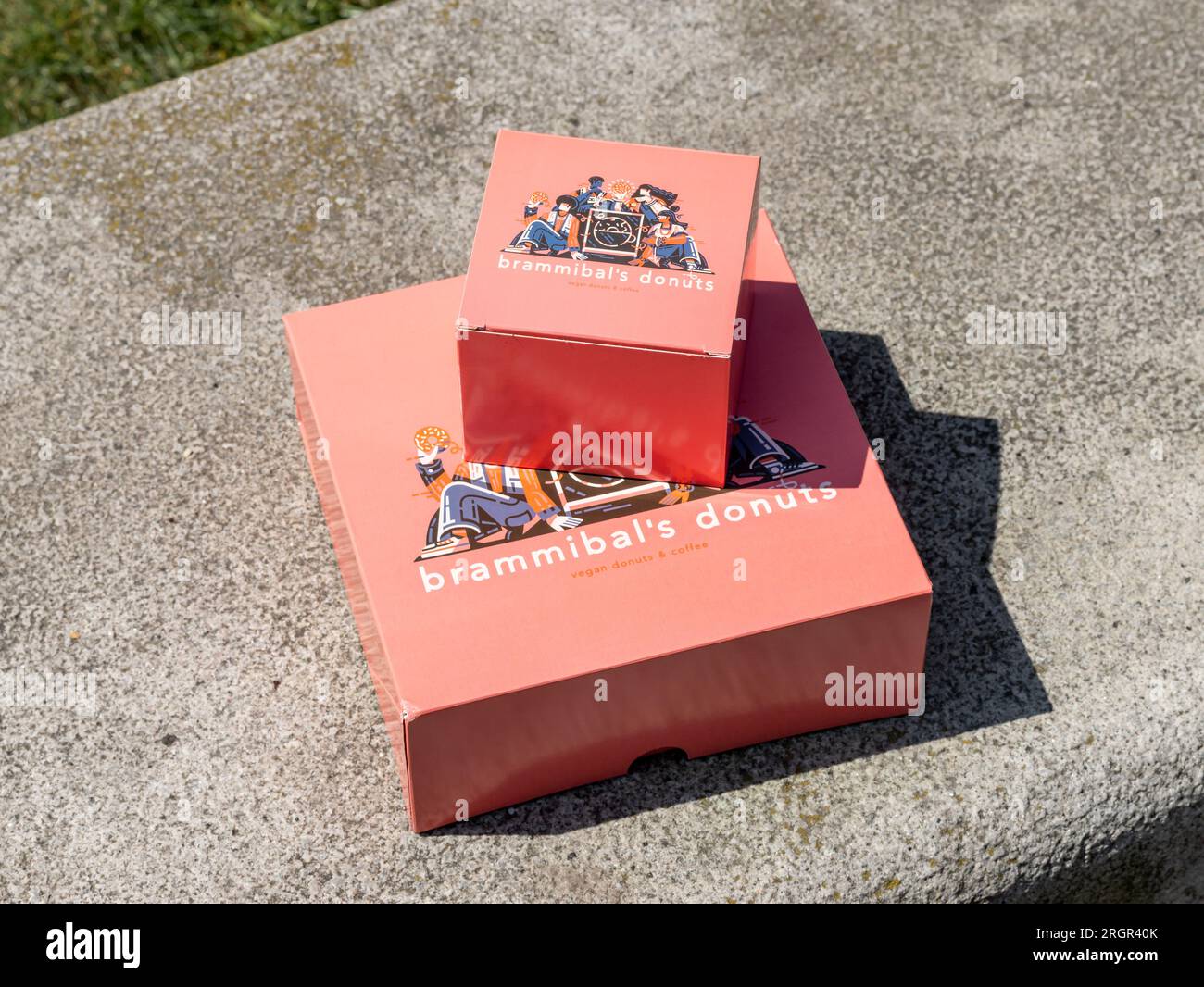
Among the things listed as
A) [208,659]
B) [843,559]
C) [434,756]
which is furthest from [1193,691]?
[208,659]

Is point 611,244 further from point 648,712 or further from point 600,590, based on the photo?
point 648,712

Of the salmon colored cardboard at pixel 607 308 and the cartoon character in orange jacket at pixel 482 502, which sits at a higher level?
the salmon colored cardboard at pixel 607 308

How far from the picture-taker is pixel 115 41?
4.25m

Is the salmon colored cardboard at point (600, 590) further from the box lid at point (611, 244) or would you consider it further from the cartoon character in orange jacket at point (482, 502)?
the box lid at point (611, 244)

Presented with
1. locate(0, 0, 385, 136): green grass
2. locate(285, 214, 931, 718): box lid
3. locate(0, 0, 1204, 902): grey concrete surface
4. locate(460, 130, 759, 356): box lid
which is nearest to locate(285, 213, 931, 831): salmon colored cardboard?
locate(285, 214, 931, 718): box lid

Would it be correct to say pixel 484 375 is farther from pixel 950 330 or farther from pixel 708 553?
pixel 950 330

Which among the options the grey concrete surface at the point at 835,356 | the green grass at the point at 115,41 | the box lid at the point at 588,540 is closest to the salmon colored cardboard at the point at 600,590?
the box lid at the point at 588,540

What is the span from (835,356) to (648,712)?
108 centimetres

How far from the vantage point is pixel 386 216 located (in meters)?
3.18

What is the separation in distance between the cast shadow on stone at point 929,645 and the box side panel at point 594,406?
31 cm

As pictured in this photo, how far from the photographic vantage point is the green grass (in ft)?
13.8

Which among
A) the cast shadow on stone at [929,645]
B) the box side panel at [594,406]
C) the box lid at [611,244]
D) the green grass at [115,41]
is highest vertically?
the box lid at [611,244]

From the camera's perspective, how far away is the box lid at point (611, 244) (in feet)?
7.04

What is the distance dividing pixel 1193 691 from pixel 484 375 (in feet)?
4.74
